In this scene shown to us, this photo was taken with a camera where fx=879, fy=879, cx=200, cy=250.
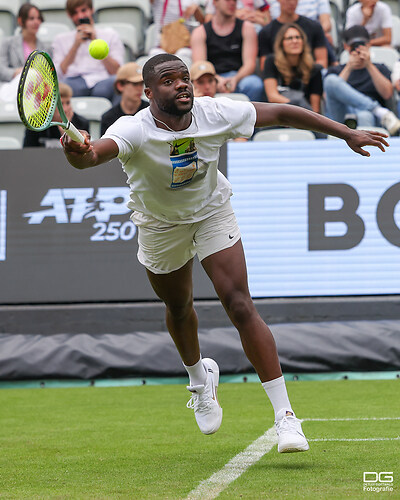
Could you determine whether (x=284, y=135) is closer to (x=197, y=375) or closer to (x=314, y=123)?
(x=197, y=375)

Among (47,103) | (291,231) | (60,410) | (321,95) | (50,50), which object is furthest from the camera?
(50,50)

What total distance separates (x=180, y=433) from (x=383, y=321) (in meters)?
3.44

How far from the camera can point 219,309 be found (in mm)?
8586

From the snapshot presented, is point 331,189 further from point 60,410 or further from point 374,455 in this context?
point 374,455

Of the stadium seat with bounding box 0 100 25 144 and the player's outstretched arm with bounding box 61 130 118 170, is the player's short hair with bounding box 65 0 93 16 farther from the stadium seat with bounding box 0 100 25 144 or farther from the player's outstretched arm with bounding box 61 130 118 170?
the player's outstretched arm with bounding box 61 130 118 170

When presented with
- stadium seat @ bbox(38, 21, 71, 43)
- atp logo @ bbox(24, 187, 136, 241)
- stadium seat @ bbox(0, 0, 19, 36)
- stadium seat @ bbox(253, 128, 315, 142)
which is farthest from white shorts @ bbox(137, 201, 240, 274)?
stadium seat @ bbox(0, 0, 19, 36)

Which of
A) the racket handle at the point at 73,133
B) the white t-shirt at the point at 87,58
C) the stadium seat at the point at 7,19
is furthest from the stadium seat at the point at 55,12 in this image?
the racket handle at the point at 73,133

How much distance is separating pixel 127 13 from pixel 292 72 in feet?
13.7

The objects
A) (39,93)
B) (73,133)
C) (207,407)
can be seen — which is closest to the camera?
(73,133)

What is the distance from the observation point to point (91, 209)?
28.7 ft

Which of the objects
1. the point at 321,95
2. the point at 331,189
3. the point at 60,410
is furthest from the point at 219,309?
the point at 321,95

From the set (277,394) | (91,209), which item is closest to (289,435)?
(277,394)

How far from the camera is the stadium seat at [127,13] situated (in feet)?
43.1

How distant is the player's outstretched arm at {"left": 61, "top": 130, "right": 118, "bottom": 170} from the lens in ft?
12.3
